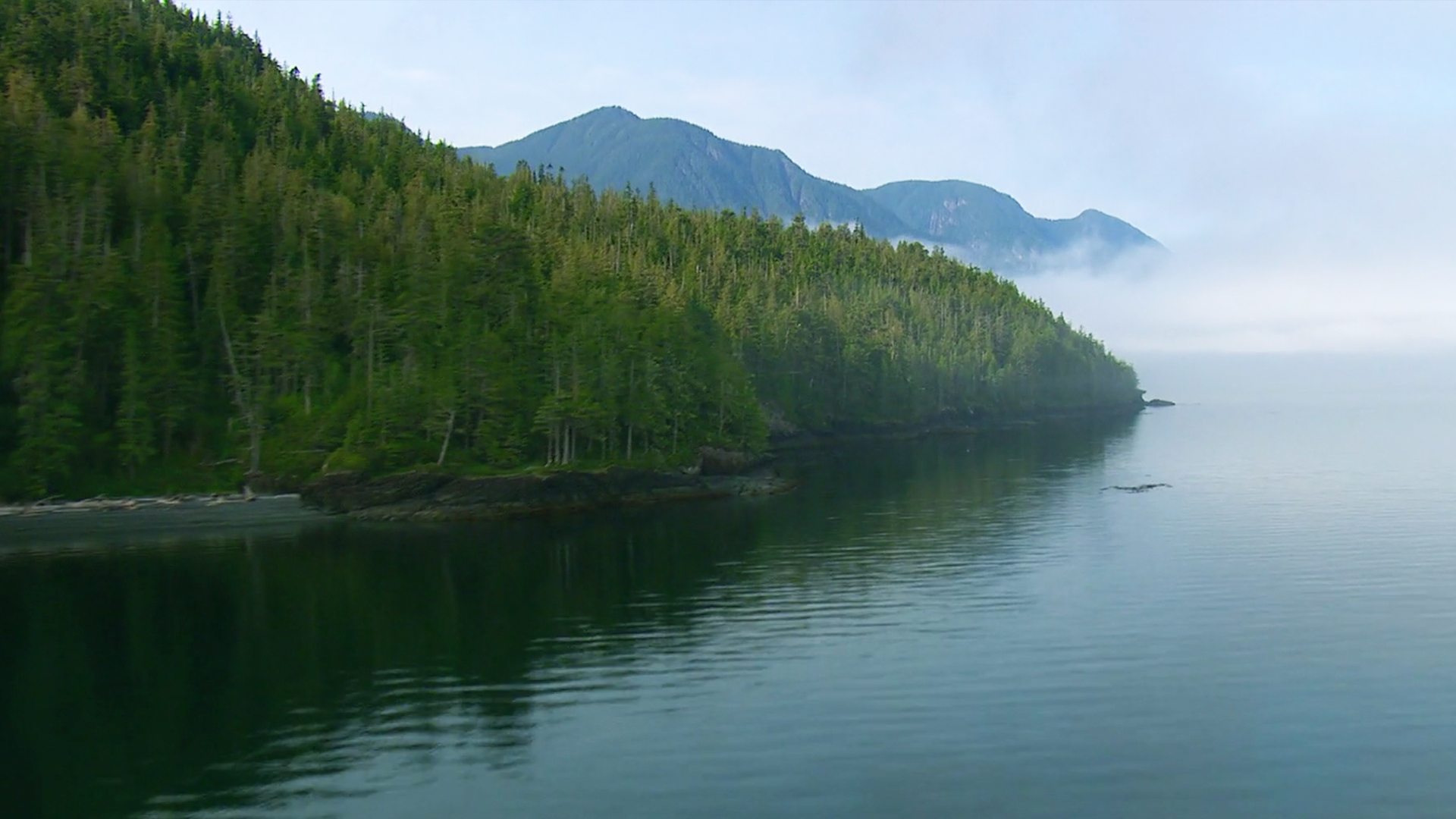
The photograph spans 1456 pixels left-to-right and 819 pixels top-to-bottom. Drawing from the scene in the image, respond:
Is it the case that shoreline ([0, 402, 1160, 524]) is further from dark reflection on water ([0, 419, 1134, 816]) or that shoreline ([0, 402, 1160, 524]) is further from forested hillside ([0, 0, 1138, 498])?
dark reflection on water ([0, 419, 1134, 816])

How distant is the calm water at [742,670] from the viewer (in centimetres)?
2758

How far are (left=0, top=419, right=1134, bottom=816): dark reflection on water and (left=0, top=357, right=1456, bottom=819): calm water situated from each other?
0.66 feet

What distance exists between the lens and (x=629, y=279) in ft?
390

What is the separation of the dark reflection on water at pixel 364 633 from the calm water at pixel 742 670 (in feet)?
0.66

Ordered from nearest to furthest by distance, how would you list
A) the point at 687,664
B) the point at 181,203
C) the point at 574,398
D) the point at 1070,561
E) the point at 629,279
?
the point at 687,664 < the point at 1070,561 < the point at 574,398 < the point at 181,203 < the point at 629,279

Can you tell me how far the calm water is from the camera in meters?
27.6

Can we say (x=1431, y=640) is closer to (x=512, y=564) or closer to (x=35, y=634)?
(x=512, y=564)

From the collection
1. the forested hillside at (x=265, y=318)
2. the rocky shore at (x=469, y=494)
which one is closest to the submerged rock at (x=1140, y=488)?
the forested hillside at (x=265, y=318)

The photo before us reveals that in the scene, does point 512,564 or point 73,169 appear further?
point 73,169

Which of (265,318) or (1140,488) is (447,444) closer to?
(265,318)

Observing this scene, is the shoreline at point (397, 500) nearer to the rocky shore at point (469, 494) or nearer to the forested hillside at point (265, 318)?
the rocky shore at point (469, 494)

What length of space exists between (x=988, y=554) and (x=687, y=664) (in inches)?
1104

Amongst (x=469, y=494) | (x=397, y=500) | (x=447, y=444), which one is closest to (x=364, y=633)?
(x=469, y=494)

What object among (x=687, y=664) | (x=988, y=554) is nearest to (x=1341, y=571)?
(x=988, y=554)
